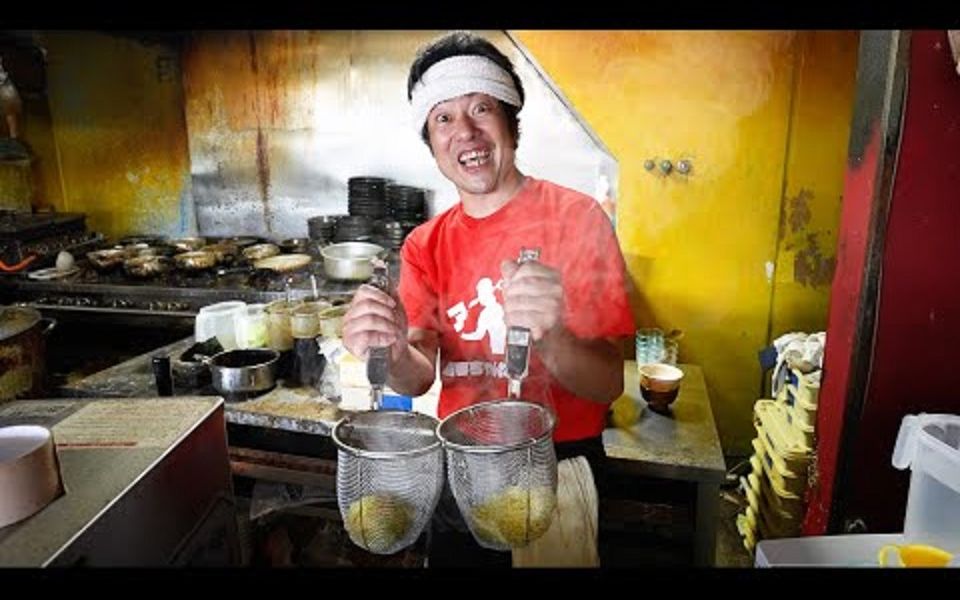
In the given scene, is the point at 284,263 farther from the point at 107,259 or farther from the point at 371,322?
the point at 371,322

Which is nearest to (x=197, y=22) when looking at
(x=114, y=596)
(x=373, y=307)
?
(x=373, y=307)

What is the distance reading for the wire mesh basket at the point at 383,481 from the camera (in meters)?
1.08

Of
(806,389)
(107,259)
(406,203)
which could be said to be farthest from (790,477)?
(107,259)

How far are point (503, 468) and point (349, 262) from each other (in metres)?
2.95

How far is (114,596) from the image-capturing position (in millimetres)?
890

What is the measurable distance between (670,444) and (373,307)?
4.89ft

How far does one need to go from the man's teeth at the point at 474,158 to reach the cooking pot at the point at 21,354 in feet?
5.85

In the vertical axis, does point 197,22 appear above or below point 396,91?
below

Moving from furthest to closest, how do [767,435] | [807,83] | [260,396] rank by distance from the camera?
[807,83], [767,435], [260,396]

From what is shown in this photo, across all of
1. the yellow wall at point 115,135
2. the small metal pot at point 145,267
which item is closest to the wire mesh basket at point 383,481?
the small metal pot at point 145,267

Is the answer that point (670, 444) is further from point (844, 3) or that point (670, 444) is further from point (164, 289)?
point (164, 289)

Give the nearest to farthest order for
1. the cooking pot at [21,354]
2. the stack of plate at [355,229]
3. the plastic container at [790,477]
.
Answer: the cooking pot at [21,354]
the plastic container at [790,477]
the stack of plate at [355,229]

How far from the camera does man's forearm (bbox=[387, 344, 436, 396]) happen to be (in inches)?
66.1

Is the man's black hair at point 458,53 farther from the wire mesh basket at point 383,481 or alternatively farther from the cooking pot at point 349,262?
the cooking pot at point 349,262
